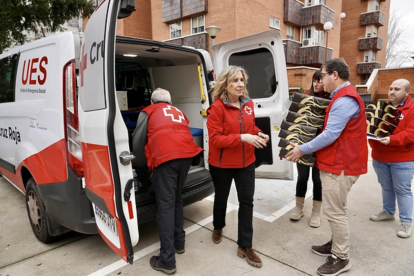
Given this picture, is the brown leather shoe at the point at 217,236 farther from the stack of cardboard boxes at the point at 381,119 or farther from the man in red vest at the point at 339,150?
the stack of cardboard boxes at the point at 381,119

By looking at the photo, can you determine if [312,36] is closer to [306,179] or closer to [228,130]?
[306,179]

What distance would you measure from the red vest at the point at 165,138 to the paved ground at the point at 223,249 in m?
1.05

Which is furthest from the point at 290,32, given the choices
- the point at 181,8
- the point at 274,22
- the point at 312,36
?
the point at 181,8

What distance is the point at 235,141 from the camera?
2.41 m

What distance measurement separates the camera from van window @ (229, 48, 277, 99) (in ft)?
11.9

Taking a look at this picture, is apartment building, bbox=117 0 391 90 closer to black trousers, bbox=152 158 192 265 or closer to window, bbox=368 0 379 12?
window, bbox=368 0 379 12

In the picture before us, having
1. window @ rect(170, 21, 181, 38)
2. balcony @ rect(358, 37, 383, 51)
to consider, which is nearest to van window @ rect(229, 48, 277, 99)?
window @ rect(170, 21, 181, 38)

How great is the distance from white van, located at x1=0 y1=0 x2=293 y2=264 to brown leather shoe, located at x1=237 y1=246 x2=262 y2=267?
0.73 meters

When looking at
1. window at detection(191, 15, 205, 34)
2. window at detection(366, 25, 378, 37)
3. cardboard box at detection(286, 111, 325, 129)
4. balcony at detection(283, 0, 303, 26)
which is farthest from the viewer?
window at detection(366, 25, 378, 37)

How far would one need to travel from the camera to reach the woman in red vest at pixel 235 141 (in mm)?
2533

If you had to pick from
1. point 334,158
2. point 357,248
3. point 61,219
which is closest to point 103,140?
point 61,219

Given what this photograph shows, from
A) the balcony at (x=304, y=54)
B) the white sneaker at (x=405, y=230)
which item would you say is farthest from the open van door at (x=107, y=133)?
the balcony at (x=304, y=54)

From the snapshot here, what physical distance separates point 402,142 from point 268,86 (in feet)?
5.31

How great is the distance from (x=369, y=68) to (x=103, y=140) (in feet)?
88.6
